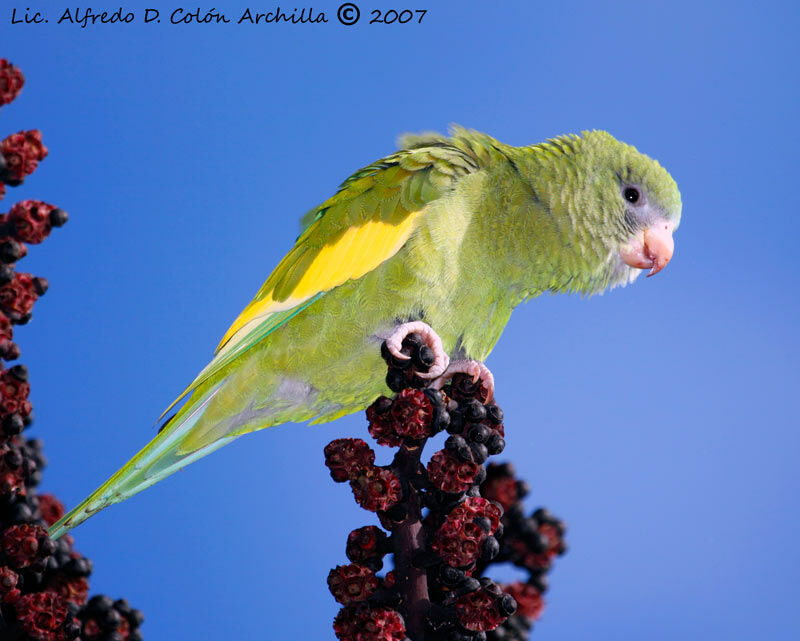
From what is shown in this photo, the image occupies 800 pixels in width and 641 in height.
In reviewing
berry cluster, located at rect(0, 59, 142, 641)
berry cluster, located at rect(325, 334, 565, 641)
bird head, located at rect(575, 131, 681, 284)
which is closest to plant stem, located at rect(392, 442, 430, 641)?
berry cluster, located at rect(325, 334, 565, 641)

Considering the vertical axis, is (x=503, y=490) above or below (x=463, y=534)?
above

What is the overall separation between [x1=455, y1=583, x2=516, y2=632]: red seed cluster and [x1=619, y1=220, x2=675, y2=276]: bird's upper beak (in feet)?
2.79

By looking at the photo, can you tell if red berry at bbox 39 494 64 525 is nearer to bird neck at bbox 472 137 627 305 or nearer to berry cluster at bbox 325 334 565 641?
berry cluster at bbox 325 334 565 641

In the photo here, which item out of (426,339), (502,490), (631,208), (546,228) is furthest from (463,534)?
(631,208)

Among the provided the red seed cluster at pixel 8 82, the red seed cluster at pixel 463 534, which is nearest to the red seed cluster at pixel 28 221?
the red seed cluster at pixel 8 82

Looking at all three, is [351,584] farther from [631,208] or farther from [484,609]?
[631,208]

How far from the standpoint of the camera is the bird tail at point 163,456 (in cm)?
131

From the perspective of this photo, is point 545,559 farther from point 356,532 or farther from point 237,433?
point 237,433

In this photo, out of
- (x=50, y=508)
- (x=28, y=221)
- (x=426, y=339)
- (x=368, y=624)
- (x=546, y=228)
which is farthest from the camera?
(x=546, y=228)

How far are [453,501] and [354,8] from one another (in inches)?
60.8

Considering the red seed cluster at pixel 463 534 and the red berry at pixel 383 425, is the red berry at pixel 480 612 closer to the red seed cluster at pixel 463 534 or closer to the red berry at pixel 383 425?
the red seed cluster at pixel 463 534

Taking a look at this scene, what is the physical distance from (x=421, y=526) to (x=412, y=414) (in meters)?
0.14

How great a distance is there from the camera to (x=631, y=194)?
1.56 meters

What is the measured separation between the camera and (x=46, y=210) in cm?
100
